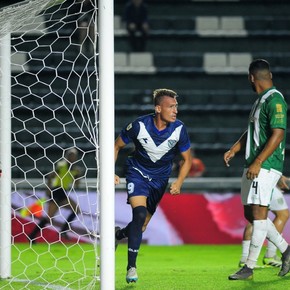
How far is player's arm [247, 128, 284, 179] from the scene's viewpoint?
5.95 m

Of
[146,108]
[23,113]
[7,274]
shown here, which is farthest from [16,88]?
[7,274]

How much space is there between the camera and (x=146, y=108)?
13367 mm

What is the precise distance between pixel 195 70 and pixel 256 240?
8113mm

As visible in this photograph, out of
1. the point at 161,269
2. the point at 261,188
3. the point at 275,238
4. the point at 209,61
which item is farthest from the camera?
the point at 209,61

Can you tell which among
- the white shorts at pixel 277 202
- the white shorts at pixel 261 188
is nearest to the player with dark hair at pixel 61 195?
the white shorts at pixel 277 202

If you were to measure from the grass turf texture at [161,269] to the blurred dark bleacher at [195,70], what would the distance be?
10.6 ft

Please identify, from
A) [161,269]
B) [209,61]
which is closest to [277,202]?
[161,269]

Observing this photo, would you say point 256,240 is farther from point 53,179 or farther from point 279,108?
point 53,179

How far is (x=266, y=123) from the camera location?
614cm

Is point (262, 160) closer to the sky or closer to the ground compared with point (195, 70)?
closer to the ground

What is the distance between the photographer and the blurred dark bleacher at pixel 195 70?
44.0ft

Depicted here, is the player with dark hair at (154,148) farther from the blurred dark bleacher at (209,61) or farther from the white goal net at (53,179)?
the blurred dark bleacher at (209,61)

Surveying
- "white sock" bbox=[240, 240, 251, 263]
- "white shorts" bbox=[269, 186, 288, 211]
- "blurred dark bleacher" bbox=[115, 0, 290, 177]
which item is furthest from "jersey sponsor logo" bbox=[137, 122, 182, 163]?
"blurred dark bleacher" bbox=[115, 0, 290, 177]

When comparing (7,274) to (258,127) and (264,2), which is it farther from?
(264,2)
